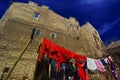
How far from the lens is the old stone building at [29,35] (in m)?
13.4

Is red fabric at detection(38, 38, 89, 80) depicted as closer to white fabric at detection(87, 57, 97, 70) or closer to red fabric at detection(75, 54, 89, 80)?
red fabric at detection(75, 54, 89, 80)

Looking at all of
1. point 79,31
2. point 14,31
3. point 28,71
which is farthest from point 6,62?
point 79,31

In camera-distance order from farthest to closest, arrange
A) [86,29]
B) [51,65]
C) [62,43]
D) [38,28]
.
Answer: [86,29] < [62,43] < [38,28] < [51,65]

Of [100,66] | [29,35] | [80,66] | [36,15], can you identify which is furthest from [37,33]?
[100,66]

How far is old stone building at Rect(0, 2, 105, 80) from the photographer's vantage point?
13.4m

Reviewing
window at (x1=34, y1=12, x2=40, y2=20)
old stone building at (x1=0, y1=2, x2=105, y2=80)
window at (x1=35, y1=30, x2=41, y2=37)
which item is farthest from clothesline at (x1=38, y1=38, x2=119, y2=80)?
window at (x1=34, y1=12, x2=40, y2=20)

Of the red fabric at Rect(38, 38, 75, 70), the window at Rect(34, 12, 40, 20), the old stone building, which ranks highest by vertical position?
the window at Rect(34, 12, 40, 20)

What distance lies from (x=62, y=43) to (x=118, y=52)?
872 centimetres

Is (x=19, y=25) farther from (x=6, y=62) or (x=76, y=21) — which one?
(x=76, y=21)

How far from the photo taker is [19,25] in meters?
16.7

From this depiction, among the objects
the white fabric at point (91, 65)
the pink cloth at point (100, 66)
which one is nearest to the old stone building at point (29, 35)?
the white fabric at point (91, 65)

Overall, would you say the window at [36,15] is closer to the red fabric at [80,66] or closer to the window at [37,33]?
the window at [37,33]

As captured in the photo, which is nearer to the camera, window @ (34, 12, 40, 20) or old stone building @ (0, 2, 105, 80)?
old stone building @ (0, 2, 105, 80)

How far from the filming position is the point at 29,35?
1670 centimetres
